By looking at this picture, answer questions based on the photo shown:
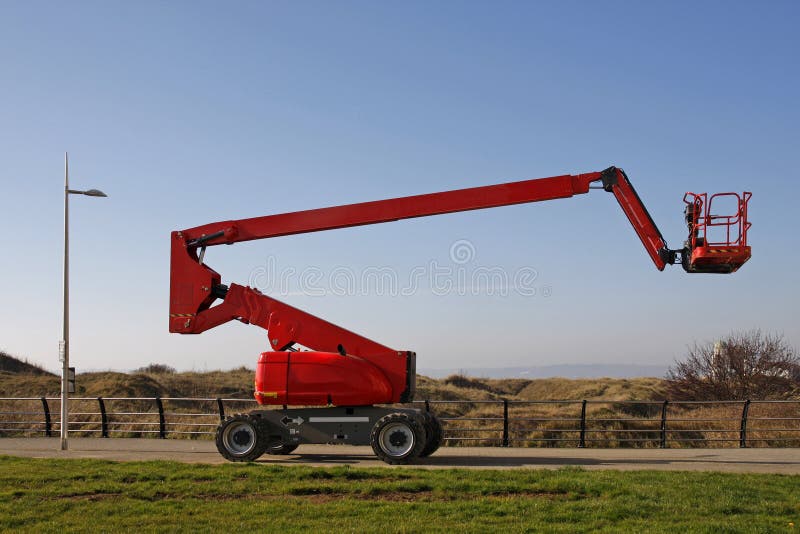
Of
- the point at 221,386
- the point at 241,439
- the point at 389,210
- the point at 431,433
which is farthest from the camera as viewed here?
the point at 221,386

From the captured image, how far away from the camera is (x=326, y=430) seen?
16969 millimetres

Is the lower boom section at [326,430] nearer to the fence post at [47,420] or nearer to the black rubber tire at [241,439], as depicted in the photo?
the black rubber tire at [241,439]

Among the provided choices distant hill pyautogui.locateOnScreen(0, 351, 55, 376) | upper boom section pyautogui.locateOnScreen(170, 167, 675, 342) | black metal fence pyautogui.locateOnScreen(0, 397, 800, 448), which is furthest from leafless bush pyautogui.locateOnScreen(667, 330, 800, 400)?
distant hill pyautogui.locateOnScreen(0, 351, 55, 376)

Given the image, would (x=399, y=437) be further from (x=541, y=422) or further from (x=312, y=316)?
(x=541, y=422)

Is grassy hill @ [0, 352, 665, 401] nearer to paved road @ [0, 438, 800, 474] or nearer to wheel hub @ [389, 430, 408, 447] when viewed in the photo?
paved road @ [0, 438, 800, 474]

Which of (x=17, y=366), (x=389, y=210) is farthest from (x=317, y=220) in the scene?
(x=17, y=366)

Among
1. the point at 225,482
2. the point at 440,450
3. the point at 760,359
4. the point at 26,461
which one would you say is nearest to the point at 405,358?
the point at 440,450

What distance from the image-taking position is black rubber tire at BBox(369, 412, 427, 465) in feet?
53.1

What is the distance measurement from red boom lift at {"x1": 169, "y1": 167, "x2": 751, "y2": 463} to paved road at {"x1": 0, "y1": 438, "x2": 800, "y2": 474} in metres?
0.58

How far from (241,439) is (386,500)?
642 centimetres

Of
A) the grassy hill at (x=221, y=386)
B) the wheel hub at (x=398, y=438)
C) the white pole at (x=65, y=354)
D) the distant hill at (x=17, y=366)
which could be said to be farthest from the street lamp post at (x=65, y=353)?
the distant hill at (x=17, y=366)

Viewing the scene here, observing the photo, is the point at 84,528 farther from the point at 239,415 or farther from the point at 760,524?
the point at 760,524

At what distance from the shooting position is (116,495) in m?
12.2

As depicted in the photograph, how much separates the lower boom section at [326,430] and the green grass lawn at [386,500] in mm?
2230
